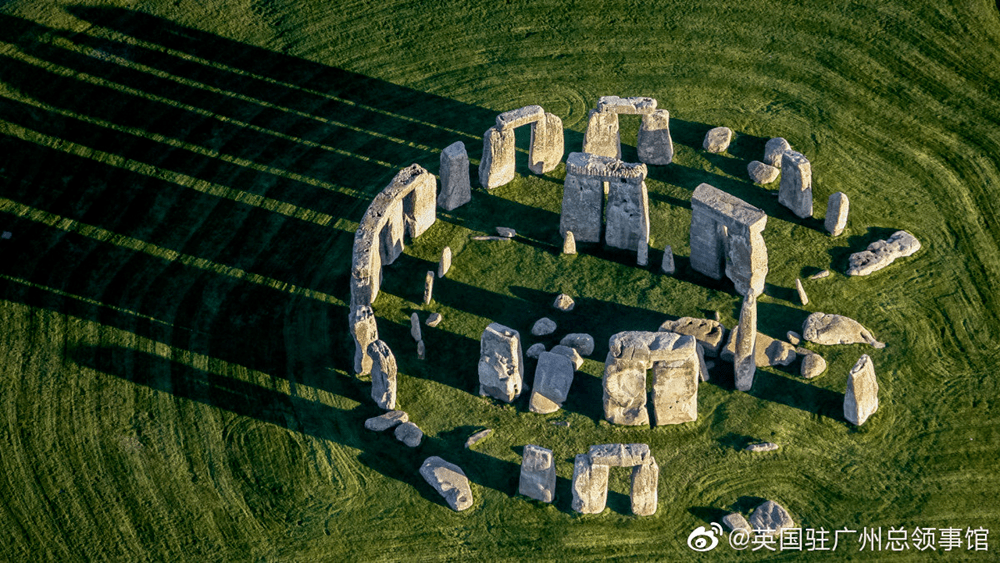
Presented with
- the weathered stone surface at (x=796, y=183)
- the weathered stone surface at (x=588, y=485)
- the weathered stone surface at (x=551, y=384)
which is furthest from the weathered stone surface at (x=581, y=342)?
the weathered stone surface at (x=796, y=183)

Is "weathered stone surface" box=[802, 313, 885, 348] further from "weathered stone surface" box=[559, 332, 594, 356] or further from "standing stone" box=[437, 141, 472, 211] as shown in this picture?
"standing stone" box=[437, 141, 472, 211]

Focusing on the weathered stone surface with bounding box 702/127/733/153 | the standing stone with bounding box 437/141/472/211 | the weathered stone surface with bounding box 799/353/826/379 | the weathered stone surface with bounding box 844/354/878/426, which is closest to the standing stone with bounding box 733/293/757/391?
the weathered stone surface with bounding box 799/353/826/379

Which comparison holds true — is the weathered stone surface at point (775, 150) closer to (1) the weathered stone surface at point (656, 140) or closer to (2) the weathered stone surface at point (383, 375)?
(1) the weathered stone surface at point (656, 140)

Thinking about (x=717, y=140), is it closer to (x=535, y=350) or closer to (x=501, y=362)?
(x=535, y=350)

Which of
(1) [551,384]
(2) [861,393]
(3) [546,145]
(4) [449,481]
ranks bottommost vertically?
(4) [449,481]

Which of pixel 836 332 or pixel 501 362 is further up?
pixel 836 332

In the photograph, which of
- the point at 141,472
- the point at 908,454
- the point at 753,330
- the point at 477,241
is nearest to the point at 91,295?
the point at 141,472

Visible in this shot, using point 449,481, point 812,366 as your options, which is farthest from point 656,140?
point 449,481
